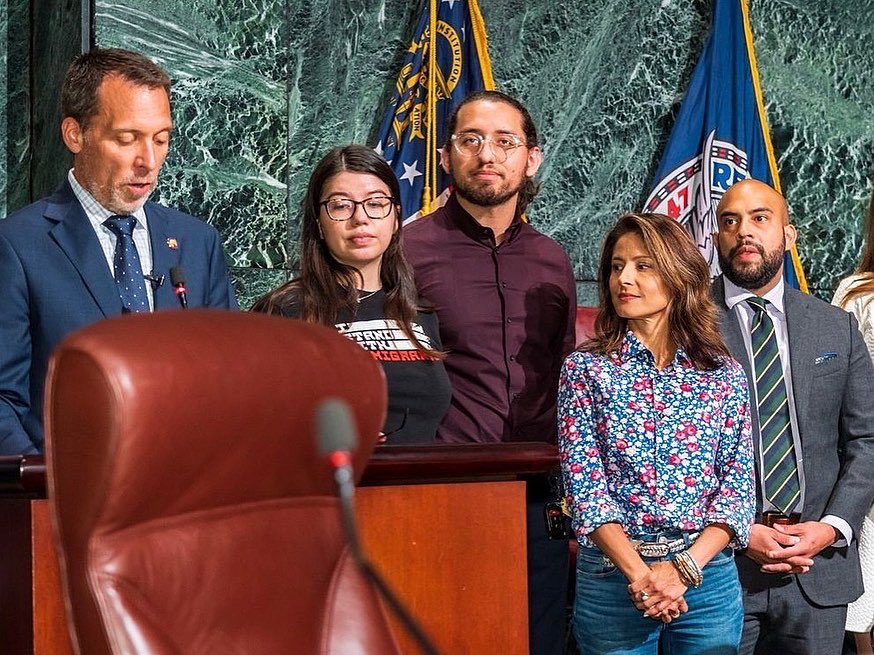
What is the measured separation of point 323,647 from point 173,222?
4.43ft

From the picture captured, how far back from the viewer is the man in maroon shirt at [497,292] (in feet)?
9.92

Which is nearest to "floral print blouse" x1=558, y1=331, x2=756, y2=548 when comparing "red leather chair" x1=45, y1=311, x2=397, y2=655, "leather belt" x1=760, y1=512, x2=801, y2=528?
"leather belt" x1=760, y1=512, x2=801, y2=528

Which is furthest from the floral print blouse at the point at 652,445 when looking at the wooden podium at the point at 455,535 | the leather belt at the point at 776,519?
the wooden podium at the point at 455,535

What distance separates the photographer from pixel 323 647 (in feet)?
5.09

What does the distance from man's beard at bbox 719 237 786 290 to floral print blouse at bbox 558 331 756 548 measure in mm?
495

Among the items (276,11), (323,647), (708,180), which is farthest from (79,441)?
(708,180)

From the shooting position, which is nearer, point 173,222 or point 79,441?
point 79,441

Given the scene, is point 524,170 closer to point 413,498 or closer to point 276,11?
point 413,498

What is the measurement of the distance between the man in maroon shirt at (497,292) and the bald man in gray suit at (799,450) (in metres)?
0.45

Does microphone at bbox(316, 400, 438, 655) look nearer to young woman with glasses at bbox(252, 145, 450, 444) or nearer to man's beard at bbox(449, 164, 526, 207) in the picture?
young woman with glasses at bbox(252, 145, 450, 444)

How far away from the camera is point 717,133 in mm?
4992

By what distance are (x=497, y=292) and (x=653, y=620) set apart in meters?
0.97

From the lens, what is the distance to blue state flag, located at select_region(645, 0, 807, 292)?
4930 millimetres

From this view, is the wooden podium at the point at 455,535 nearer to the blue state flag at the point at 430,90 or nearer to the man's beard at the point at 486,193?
the man's beard at the point at 486,193
